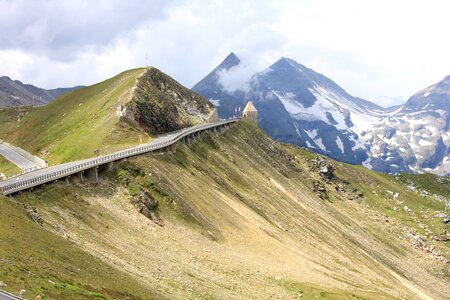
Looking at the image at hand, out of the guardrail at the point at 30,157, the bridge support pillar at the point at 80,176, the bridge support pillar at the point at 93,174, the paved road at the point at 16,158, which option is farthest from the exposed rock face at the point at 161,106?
the bridge support pillar at the point at 80,176

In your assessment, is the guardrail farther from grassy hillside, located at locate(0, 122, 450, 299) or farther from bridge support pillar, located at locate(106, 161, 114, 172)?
bridge support pillar, located at locate(106, 161, 114, 172)

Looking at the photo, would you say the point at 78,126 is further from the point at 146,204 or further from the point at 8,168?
the point at 146,204

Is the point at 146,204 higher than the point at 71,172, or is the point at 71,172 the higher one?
the point at 71,172

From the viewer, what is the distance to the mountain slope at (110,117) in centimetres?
Answer: 11872

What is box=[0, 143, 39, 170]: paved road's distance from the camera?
121969mm

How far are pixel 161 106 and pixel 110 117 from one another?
26273 millimetres

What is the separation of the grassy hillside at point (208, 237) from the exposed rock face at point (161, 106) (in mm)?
15682

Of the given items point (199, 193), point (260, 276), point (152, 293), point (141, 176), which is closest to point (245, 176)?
point (199, 193)

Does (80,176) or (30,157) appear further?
(30,157)

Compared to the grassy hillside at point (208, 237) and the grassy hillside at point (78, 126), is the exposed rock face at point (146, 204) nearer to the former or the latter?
the grassy hillside at point (208, 237)

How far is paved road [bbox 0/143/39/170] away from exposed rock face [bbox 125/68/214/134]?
26333 millimetres

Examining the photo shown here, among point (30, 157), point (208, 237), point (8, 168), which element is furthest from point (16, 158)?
point (208, 237)

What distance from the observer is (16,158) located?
136 metres

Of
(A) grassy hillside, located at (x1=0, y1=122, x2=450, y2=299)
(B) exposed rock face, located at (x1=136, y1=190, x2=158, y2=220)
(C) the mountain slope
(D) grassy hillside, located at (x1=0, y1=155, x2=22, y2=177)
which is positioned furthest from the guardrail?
(B) exposed rock face, located at (x1=136, y1=190, x2=158, y2=220)
